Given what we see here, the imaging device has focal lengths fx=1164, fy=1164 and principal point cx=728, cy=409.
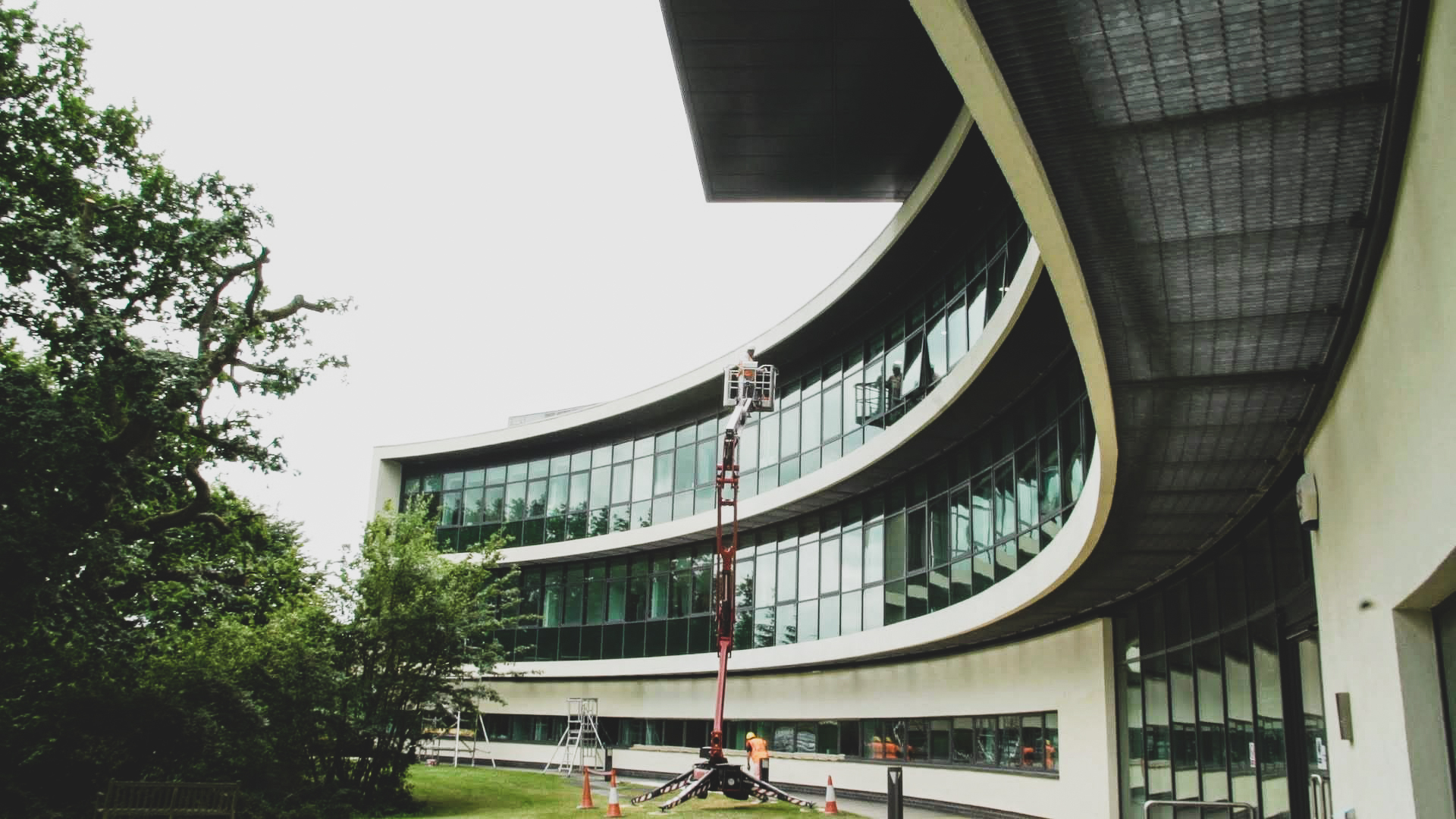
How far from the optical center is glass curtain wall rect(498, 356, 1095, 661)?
17.1 meters

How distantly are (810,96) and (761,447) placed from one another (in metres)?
11.8

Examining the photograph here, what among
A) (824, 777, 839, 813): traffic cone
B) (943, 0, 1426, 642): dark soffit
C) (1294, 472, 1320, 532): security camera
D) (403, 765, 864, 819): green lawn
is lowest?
(403, 765, 864, 819): green lawn

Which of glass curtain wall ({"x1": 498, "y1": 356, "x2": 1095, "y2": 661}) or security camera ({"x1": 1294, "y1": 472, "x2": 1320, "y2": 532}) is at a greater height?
glass curtain wall ({"x1": 498, "y1": 356, "x2": 1095, "y2": 661})

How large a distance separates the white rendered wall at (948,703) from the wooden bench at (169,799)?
12651 millimetres

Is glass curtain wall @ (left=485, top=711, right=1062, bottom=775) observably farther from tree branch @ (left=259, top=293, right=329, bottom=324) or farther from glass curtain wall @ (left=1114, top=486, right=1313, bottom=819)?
tree branch @ (left=259, top=293, right=329, bottom=324)

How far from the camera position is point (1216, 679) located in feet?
42.3

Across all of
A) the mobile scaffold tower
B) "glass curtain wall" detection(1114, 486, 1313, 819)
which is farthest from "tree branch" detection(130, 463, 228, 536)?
the mobile scaffold tower

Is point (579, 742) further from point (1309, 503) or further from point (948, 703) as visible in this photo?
point (1309, 503)

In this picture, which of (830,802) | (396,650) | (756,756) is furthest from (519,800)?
(830,802)

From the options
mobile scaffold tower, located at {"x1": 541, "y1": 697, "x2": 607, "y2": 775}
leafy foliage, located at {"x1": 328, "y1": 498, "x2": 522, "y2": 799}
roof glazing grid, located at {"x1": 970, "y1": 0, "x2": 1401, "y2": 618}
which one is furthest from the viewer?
mobile scaffold tower, located at {"x1": 541, "y1": 697, "x2": 607, "y2": 775}

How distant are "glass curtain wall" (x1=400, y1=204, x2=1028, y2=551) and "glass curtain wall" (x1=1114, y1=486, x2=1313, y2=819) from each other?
18.9ft

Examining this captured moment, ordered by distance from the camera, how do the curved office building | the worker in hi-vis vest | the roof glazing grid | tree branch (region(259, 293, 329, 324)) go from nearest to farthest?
the roof glazing grid, the curved office building, tree branch (region(259, 293, 329, 324)), the worker in hi-vis vest

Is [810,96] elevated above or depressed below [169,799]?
above

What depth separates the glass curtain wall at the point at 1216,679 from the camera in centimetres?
1058
